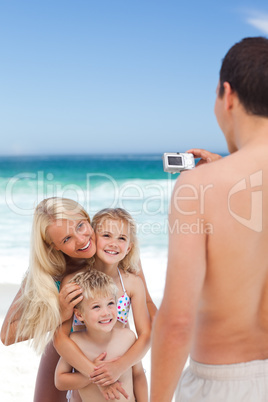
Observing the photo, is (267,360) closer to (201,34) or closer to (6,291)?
(6,291)

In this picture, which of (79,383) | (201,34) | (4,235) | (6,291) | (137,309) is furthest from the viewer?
(201,34)

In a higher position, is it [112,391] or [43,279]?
[43,279]

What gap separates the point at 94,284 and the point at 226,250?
1.00 meters

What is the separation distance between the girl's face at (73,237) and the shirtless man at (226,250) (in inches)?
35.5

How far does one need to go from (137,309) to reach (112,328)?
0.52 ft

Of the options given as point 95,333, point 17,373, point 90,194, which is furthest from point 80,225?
point 90,194

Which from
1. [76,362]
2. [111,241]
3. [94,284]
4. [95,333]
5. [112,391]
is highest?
[111,241]

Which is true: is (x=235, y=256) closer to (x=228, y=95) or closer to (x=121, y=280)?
(x=228, y=95)

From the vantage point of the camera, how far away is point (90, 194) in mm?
17094

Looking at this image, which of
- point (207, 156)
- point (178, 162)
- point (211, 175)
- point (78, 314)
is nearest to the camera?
point (211, 175)

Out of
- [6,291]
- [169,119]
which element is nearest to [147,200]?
[6,291]

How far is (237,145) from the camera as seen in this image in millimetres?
1492

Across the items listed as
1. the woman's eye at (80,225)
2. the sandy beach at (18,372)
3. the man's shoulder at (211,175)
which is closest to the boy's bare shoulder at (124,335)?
the woman's eye at (80,225)

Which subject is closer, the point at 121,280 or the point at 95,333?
the point at 95,333
